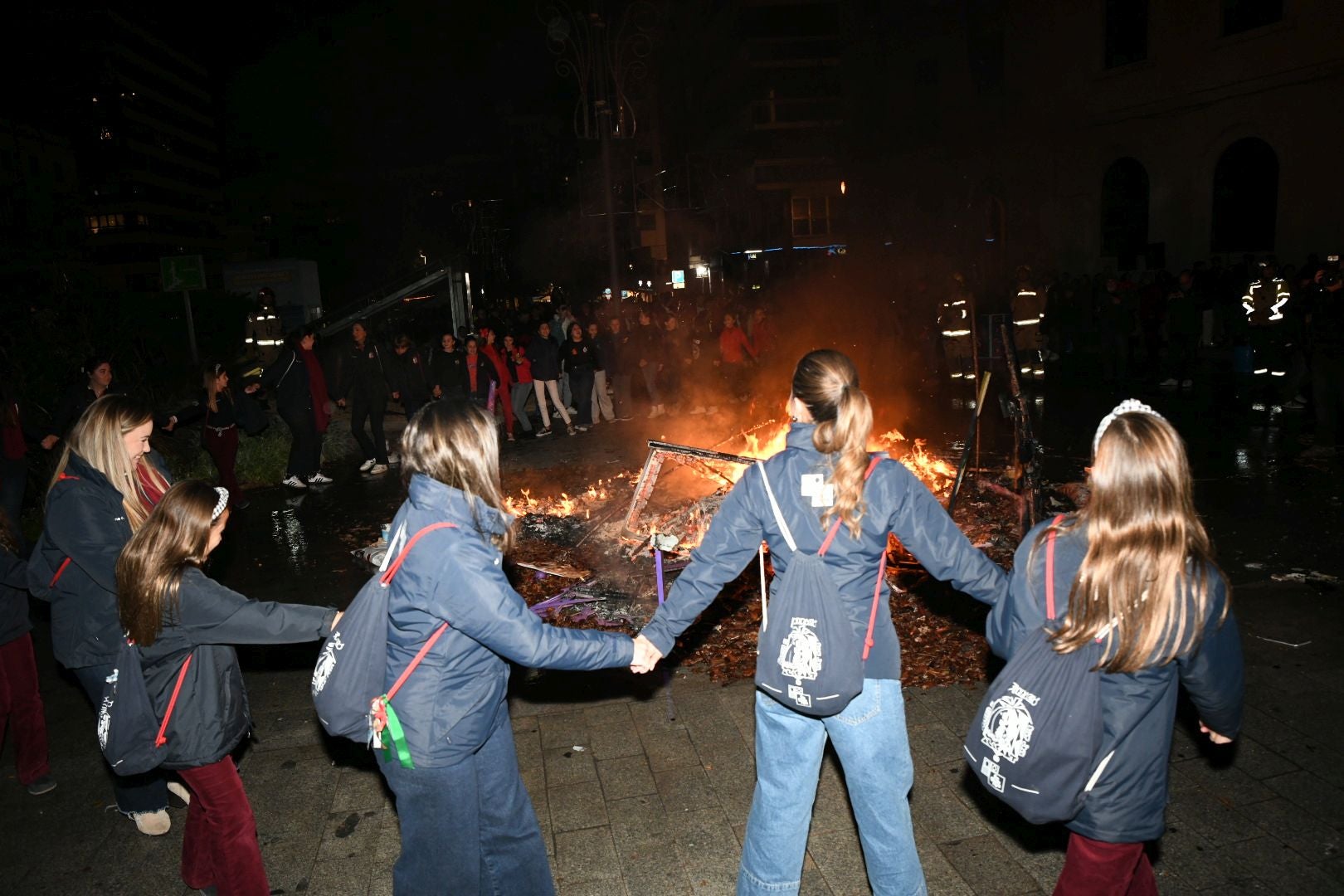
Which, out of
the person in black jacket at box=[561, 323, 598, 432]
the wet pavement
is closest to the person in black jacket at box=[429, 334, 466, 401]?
the person in black jacket at box=[561, 323, 598, 432]

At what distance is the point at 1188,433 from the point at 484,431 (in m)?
11.9

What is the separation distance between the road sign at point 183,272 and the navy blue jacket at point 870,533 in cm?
1258

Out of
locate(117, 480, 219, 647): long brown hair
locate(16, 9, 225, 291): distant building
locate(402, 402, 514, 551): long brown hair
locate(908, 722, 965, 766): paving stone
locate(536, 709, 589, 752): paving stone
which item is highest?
locate(16, 9, 225, 291): distant building

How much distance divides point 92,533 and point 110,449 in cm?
40

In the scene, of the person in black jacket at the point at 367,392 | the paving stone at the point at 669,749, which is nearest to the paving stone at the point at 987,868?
the paving stone at the point at 669,749

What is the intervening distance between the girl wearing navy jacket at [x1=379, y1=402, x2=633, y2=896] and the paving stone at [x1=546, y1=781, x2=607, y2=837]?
1216mm

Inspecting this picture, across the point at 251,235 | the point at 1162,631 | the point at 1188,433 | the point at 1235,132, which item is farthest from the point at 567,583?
the point at 251,235

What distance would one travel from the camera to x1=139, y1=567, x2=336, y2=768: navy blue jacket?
328 centimetres

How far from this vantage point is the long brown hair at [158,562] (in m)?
3.23

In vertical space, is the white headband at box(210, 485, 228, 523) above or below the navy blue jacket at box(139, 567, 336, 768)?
above

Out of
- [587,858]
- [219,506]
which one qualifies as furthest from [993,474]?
[219,506]

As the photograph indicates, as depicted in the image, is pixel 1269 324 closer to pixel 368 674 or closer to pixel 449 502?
pixel 449 502

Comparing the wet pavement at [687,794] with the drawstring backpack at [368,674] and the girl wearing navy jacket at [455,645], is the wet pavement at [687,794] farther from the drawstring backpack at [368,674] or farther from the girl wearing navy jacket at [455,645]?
the drawstring backpack at [368,674]

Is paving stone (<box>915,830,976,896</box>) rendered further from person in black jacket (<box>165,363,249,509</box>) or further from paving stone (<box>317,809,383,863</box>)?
person in black jacket (<box>165,363,249,509</box>)
